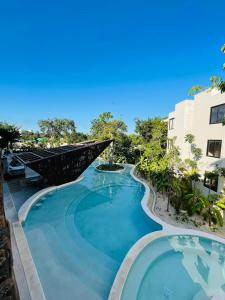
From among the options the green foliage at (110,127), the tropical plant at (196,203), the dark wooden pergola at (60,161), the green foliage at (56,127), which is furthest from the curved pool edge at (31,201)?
the green foliage at (56,127)

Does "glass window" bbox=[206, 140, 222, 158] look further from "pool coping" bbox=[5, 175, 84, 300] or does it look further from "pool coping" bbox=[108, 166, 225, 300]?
"pool coping" bbox=[5, 175, 84, 300]

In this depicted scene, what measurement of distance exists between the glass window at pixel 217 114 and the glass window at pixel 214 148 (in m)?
1.31

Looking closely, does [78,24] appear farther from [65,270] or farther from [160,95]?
[160,95]

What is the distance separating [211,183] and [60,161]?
11.1 metres

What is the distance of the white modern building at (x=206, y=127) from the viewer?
384 inches

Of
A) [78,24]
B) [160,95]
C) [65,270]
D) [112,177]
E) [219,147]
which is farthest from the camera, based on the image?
[160,95]

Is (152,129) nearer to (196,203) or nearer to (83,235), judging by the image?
(196,203)

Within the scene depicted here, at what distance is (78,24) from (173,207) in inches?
634

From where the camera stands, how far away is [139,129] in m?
25.3

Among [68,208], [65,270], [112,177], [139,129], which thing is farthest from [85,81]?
[65,270]

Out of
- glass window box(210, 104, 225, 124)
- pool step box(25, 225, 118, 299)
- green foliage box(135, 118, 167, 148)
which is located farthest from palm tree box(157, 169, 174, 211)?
green foliage box(135, 118, 167, 148)

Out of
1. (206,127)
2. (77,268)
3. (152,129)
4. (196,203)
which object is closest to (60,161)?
(77,268)

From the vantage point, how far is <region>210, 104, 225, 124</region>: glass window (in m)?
9.76

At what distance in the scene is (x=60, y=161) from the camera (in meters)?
12.8
